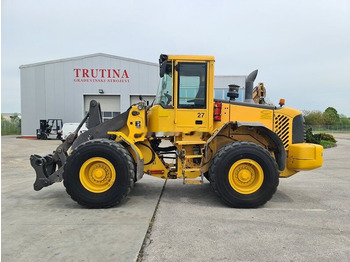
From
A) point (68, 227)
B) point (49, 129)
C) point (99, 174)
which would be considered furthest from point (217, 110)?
point (49, 129)

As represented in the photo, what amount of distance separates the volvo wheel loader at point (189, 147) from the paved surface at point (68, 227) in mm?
381

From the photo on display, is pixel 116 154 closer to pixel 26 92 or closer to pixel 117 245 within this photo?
pixel 117 245

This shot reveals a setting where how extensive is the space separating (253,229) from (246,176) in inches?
45.9

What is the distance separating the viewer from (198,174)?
523 cm

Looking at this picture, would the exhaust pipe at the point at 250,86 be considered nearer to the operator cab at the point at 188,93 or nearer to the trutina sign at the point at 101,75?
the operator cab at the point at 188,93

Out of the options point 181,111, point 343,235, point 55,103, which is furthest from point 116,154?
point 55,103

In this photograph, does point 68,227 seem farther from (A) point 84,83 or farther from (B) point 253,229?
(A) point 84,83

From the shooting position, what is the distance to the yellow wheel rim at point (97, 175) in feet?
15.9

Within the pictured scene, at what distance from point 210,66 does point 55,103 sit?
83.7ft

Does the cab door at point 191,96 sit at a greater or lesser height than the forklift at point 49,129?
greater

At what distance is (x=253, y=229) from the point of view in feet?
12.8

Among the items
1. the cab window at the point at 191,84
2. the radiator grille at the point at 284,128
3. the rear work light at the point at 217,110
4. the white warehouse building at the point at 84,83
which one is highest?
the white warehouse building at the point at 84,83

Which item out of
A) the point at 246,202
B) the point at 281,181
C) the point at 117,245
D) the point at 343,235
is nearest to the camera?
the point at 117,245

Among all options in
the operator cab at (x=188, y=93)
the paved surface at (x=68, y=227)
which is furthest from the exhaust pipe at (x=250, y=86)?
the paved surface at (x=68, y=227)
